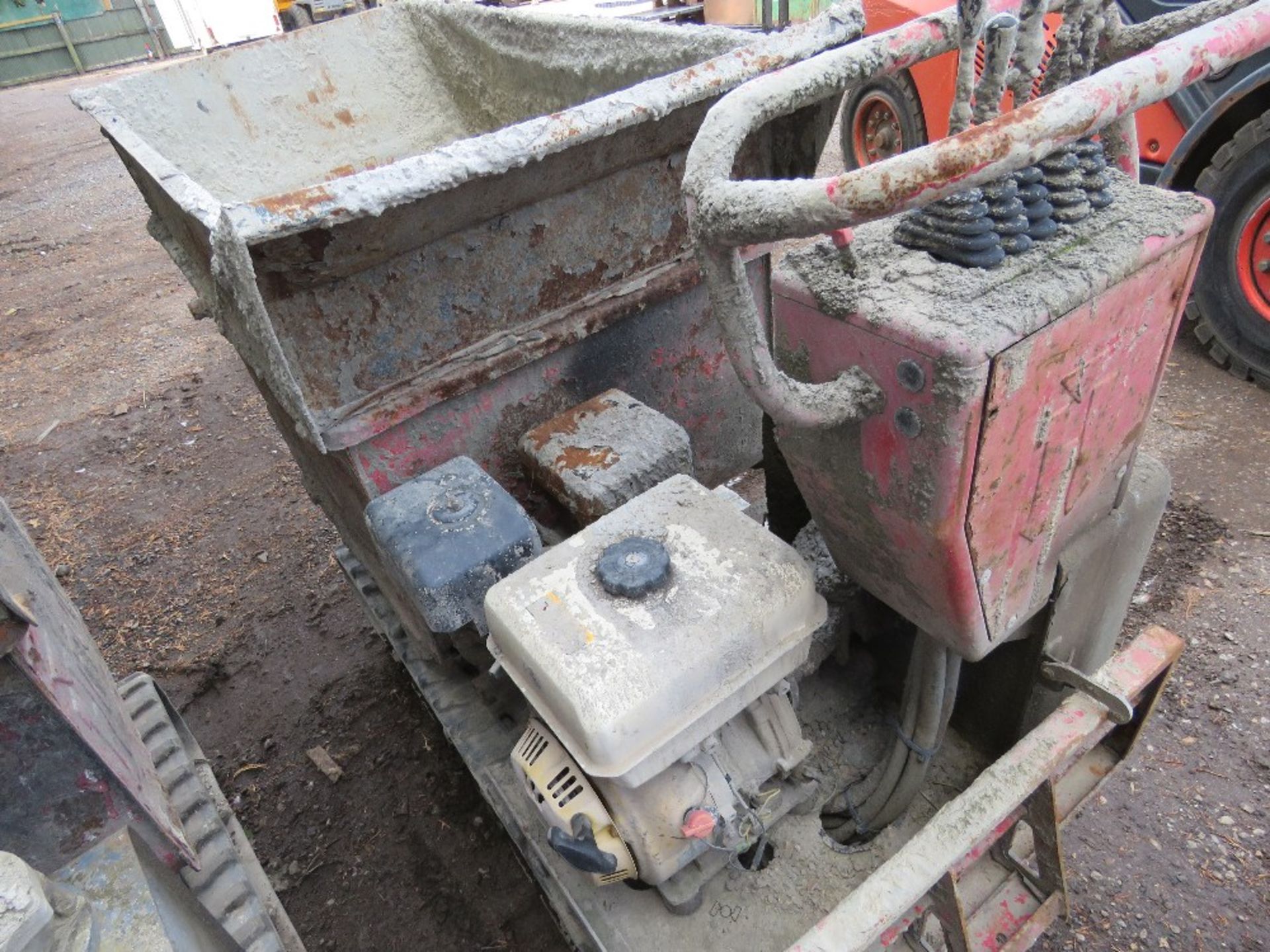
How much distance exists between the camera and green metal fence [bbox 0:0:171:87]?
550 inches

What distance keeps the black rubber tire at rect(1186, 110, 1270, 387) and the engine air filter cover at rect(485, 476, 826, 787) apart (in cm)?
288

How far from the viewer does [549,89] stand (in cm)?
283

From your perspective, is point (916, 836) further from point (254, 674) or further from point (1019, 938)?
point (254, 674)

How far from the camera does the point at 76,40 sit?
47.2 ft

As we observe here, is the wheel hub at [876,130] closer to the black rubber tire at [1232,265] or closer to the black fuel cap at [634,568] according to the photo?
the black rubber tire at [1232,265]

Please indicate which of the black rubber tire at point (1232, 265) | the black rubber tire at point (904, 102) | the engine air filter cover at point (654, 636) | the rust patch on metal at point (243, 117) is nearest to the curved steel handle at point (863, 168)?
the engine air filter cover at point (654, 636)

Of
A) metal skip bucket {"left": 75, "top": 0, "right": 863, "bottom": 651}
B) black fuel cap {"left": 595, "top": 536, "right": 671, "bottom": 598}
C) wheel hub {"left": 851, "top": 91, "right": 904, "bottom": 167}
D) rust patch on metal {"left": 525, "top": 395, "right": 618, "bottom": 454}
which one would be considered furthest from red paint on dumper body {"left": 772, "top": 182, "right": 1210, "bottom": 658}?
wheel hub {"left": 851, "top": 91, "right": 904, "bottom": 167}

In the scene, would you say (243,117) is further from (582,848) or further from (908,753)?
(908,753)

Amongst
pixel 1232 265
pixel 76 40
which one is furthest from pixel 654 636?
pixel 76 40

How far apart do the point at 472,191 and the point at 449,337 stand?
1.09 feet

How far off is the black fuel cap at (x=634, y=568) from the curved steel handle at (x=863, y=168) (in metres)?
0.30

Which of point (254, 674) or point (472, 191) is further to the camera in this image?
point (254, 674)

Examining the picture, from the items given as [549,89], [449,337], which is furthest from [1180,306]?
[549,89]

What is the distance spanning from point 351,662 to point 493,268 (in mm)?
1630
